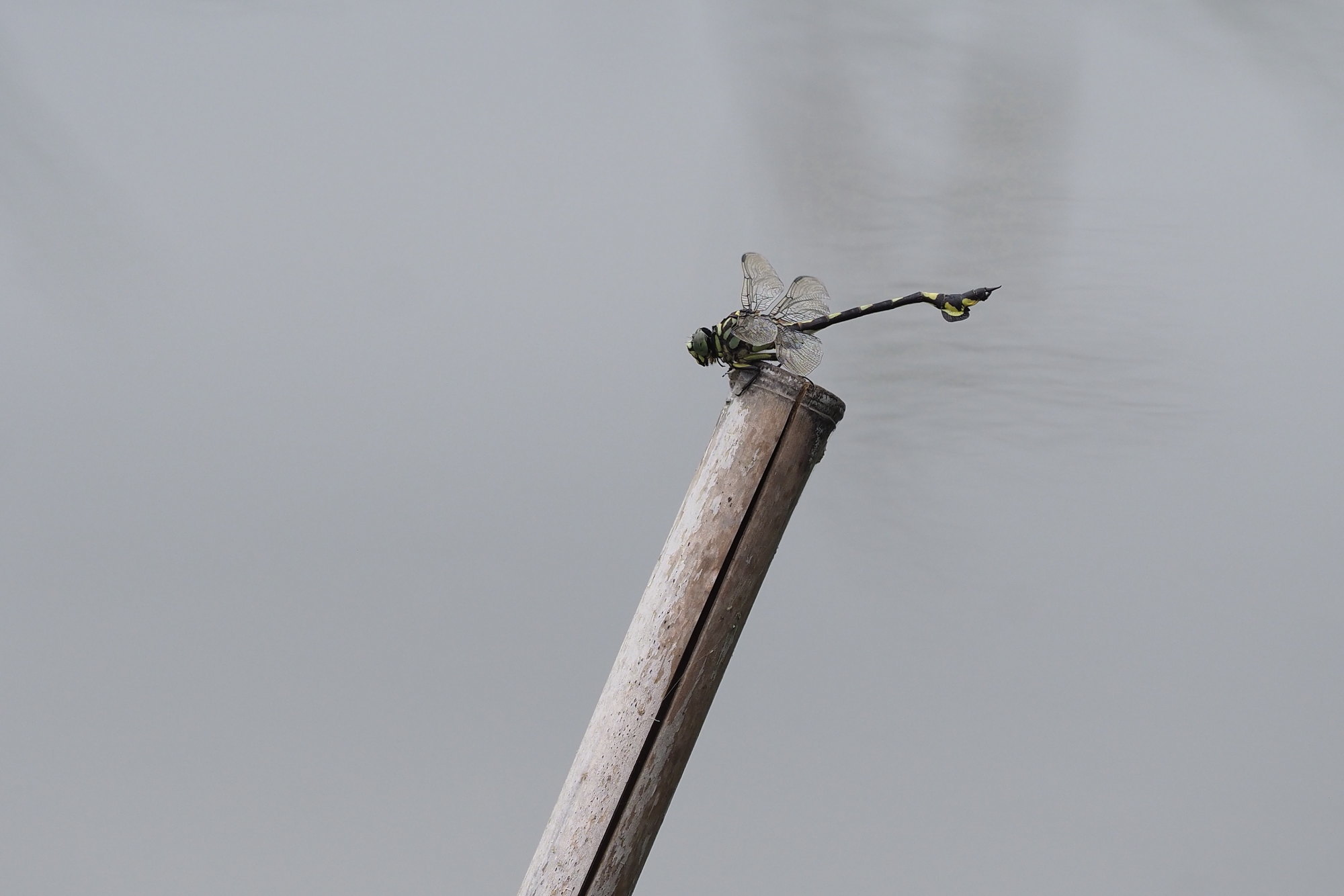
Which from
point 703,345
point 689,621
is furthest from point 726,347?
point 689,621

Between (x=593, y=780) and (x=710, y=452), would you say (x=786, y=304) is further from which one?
(x=593, y=780)

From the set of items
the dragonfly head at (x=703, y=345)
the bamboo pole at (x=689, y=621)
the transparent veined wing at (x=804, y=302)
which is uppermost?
the transparent veined wing at (x=804, y=302)

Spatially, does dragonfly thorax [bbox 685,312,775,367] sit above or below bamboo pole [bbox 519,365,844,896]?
above

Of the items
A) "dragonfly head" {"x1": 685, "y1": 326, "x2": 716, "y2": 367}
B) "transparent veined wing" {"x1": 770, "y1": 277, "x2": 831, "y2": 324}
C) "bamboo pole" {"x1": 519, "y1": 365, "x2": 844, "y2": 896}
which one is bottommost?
"bamboo pole" {"x1": 519, "y1": 365, "x2": 844, "y2": 896}

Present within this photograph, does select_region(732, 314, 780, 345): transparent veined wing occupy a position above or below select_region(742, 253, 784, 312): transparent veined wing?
below

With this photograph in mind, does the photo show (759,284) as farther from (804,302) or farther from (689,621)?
(689,621)
